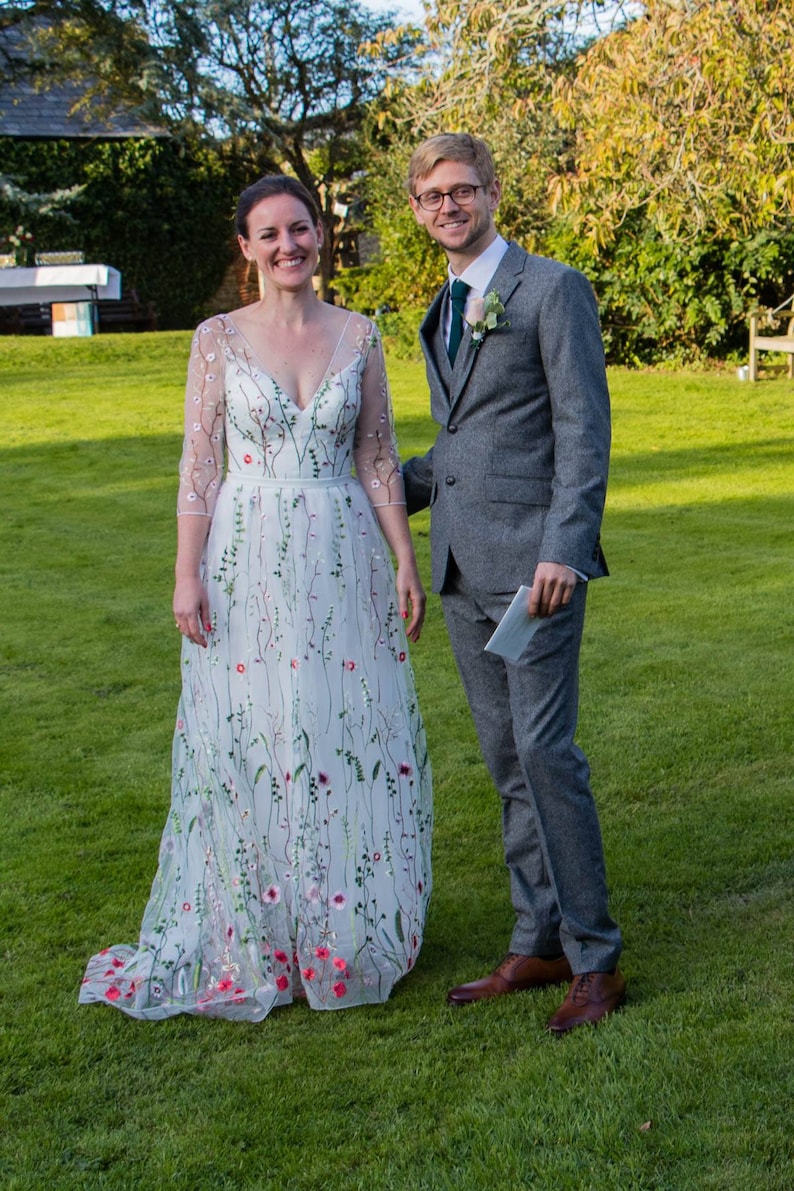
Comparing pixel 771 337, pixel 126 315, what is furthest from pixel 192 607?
pixel 126 315

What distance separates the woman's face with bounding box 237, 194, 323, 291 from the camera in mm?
3561

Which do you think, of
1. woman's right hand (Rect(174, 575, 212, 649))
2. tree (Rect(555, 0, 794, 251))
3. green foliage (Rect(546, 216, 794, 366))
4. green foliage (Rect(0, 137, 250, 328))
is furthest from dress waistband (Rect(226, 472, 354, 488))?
green foliage (Rect(0, 137, 250, 328))

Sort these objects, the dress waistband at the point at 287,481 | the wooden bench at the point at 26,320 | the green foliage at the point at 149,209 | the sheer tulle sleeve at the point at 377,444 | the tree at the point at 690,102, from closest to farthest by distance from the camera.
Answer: the dress waistband at the point at 287,481 < the sheer tulle sleeve at the point at 377,444 < the tree at the point at 690,102 < the wooden bench at the point at 26,320 < the green foliage at the point at 149,209

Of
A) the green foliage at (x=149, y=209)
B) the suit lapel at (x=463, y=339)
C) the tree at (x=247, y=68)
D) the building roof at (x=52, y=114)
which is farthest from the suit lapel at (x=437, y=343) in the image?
the building roof at (x=52, y=114)

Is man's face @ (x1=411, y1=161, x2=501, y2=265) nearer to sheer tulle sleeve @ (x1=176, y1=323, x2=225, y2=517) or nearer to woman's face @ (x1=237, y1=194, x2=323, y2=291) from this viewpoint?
woman's face @ (x1=237, y1=194, x2=323, y2=291)

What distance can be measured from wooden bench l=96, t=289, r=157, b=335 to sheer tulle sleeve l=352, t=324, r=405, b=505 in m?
24.2

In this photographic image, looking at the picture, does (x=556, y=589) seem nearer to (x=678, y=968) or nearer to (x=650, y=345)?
(x=678, y=968)

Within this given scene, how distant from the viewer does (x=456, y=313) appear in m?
3.39

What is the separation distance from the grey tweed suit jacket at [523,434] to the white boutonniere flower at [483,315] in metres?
0.02

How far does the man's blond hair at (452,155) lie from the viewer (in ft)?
10.5

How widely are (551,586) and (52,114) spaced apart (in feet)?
95.2

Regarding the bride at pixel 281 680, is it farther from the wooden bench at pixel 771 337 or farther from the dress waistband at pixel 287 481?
the wooden bench at pixel 771 337

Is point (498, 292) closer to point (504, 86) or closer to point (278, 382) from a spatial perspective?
point (278, 382)

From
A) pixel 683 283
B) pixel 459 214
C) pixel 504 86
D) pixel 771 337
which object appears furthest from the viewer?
pixel 683 283
